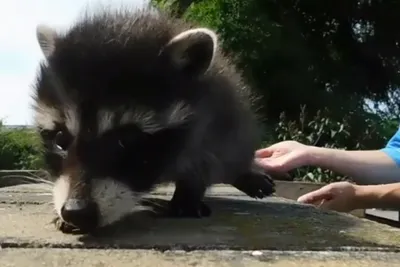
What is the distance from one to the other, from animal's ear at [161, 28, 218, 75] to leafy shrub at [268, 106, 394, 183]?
11.6ft

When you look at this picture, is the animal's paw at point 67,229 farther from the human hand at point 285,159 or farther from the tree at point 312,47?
the tree at point 312,47

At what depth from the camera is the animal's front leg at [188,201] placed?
8.44 feet

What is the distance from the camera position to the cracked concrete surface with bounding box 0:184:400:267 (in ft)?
5.40

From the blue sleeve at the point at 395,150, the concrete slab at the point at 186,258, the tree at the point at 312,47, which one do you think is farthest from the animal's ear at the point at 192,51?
the tree at the point at 312,47

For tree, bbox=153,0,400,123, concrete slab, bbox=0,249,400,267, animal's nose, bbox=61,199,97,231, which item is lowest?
concrete slab, bbox=0,249,400,267

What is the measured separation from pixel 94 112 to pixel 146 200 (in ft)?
1.56

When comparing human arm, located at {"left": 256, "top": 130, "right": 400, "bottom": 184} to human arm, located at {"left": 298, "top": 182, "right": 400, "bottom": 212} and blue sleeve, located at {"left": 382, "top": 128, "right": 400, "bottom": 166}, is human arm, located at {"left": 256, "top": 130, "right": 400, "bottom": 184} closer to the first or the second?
blue sleeve, located at {"left": 382, "top": 128, "right": 400, "bottom": 166}

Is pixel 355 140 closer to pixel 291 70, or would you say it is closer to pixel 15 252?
pixel 291 70

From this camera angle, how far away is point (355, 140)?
7426mm

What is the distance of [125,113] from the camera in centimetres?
223

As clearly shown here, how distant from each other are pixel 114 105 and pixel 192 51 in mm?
450

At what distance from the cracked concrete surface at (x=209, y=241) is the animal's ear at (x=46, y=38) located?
0.53 m

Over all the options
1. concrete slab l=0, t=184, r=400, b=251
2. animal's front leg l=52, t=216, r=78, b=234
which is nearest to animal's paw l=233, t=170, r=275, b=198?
concrete slab l=0, t=184, r=400, b=251

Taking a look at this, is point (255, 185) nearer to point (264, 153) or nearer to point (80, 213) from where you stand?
point (264, 153)
